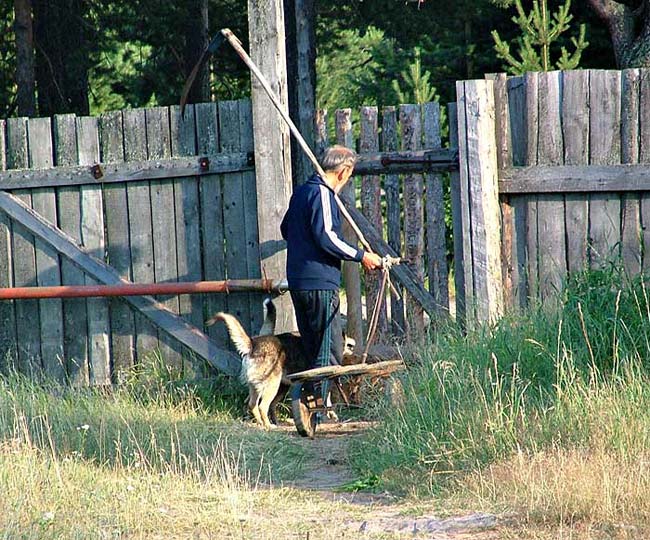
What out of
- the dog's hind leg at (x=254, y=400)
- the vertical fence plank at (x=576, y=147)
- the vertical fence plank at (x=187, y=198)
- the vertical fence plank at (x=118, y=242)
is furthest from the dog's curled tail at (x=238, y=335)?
the vertical fence plank at (x=576, y=147)

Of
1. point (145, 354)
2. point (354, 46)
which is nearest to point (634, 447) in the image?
point (145, 354)

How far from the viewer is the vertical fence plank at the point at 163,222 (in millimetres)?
8891

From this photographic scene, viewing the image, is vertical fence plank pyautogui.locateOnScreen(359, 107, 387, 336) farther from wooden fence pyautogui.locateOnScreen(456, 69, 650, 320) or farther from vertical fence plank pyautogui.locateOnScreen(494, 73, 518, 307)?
vertical fence plank pyautogui.locateOnScreen(494, 73, 518, 307)

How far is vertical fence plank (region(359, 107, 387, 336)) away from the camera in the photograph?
884 centimetres

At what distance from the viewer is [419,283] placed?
880 cm

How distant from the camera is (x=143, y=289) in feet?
28.7

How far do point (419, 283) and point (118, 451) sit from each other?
304 centimetres

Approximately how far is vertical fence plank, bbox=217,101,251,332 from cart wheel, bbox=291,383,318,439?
1.20 metres

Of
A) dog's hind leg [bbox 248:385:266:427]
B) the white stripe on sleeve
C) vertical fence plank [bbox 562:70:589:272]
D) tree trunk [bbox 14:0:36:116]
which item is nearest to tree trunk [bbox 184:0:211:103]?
tree trunk [bbox 14:0:36:116]

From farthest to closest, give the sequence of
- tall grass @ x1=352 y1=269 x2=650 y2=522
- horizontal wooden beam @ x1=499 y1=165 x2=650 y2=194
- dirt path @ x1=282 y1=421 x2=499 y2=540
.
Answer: horizontal wooden beam @ x1=499 y1=165 x2=650 y2=194 < tall grass @ x1=352 y1=269 x2=650 y2=522 < dirt path @ x1=282 y1=421 x2=499 y2=540

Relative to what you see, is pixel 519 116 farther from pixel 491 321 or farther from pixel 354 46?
pixel 354 46

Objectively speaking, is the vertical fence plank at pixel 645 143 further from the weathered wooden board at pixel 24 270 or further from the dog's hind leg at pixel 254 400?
the weathered wooden board at pixel 24 270

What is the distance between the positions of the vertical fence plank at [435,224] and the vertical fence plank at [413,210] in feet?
0.24

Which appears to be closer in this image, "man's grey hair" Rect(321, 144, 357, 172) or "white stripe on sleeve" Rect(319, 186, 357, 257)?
"white stripe on sleeve" Rect(319, 186, 357, 257)
